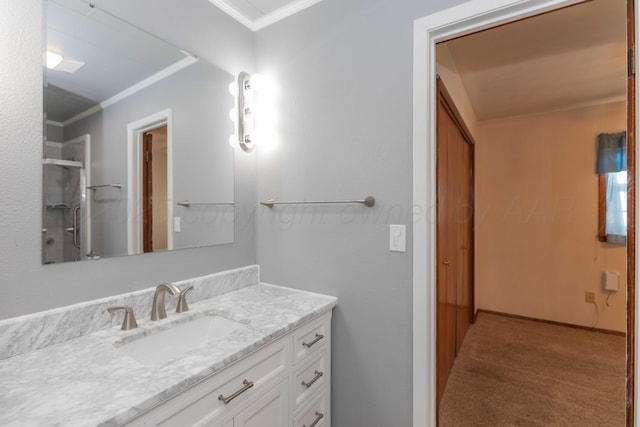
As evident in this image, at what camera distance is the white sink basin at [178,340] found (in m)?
1.09

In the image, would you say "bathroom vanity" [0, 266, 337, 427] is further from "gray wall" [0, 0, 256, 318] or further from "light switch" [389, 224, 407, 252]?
"light switch" [389, 224, 407, 252]

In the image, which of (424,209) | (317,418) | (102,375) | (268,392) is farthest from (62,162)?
(317,418)

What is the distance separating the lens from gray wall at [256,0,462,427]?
53.8 inches

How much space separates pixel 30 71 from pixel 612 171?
440cm

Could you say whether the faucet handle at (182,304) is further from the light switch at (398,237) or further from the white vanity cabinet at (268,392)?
the light switch at (398,237)

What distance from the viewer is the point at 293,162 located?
168cm

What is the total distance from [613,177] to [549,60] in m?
1.57

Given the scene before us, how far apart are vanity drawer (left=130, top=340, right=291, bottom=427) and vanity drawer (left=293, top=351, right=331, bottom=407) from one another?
14 centimetres

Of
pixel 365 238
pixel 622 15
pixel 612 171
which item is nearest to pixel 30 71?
pixel 365 238

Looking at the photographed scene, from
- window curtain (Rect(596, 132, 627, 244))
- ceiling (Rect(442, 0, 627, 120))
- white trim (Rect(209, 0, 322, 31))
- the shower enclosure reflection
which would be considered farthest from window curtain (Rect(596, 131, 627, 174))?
the shower enclosure reflection

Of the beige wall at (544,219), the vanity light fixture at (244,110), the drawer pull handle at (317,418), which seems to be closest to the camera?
the drawer pull handle at (317,418)

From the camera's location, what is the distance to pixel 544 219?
11.2ft

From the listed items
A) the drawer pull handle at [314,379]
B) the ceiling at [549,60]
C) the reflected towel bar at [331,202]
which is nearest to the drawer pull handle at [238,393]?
the drawer pull handle at [314,379]

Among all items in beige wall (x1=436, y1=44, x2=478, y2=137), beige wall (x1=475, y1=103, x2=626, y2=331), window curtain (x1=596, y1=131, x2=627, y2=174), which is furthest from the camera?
beige wall (x1=475, y1=103, x2=626, y2=331)
